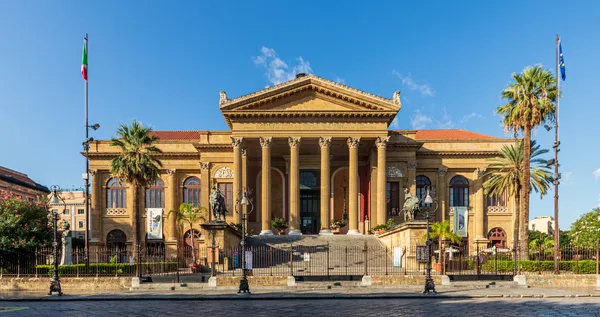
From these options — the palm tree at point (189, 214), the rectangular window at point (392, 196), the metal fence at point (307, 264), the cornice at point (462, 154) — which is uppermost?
the cornice at point (462, 154)

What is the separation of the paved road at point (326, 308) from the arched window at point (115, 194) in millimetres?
28851

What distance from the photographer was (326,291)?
23906mm

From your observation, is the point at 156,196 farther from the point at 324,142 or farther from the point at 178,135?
the point at 324,142

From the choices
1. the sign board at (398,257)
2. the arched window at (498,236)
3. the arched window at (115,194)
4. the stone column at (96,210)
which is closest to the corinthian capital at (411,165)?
the arched window at (498,236)

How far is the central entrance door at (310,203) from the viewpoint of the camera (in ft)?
163

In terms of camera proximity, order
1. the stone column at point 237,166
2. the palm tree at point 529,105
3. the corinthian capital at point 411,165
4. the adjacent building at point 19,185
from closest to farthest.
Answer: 1. the palm tree at point 529,105
2. the stone column at point 237,166
3. the corinthian capital at point 411,165
4. the adjacent building at point 19,185

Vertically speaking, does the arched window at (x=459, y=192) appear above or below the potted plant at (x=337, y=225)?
above

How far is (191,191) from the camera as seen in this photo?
49.8 m

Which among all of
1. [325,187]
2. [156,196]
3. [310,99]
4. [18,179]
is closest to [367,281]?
[325,187]

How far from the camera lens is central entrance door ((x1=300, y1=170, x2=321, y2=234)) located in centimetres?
4969

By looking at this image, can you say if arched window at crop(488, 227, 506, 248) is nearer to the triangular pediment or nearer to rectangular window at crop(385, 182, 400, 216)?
rectangular window at crop(385, 182, 400, 216)

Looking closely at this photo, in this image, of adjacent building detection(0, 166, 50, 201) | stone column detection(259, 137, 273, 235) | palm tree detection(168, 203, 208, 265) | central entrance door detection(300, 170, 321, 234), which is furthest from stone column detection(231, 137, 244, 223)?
adjacent building detection(0, 166, 50, 201)

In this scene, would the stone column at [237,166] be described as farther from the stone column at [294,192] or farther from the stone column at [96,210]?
the stone column at [96,210]

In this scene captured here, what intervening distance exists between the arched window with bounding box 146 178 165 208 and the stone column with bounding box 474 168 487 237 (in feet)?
98.8
